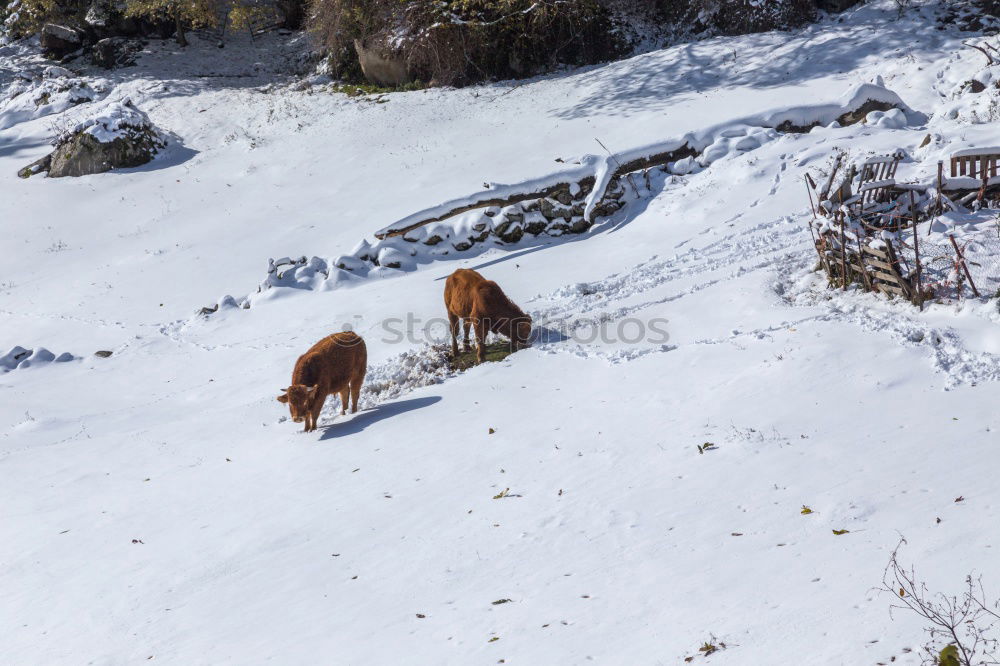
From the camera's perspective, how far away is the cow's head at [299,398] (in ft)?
32.8

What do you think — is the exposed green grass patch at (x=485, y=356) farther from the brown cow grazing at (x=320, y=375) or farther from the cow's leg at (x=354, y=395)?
the brown cow grazing at (x=320, y=375)

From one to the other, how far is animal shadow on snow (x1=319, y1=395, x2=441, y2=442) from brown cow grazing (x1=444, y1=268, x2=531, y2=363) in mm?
1431

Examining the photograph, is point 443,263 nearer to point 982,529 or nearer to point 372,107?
point 372,107

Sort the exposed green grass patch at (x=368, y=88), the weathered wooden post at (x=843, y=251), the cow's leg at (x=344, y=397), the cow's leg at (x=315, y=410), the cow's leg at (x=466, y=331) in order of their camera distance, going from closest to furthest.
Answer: the cow's leg at (x=315, y=410) → the weathered wooden post at (x=843, y=251) → the cow's leg at (x=344, y=397) → the cow's leg at (x=466, y=331) → the exposed green grass patch at (x=368, y=88)

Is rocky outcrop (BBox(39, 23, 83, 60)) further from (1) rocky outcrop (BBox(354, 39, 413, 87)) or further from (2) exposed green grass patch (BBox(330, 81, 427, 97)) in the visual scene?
(1) rocky outcrop (BBox(354, 39, 413, 87))

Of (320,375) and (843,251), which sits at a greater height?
(843,251)

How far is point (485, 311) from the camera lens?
456 inches

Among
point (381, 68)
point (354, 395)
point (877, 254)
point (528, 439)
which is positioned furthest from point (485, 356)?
point (381, 68)

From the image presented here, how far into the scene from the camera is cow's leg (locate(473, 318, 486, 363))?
11.6 m

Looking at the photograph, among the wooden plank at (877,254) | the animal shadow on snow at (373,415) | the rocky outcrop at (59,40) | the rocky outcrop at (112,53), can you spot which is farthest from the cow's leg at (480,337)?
the rocky outcrop at (59,40)

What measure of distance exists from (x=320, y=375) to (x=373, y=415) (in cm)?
90

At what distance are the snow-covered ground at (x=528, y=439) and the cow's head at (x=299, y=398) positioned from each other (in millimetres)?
335

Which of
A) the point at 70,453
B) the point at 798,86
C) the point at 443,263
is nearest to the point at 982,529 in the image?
the point at 70,453

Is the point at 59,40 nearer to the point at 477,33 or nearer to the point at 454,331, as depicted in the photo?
the point at 477,33
